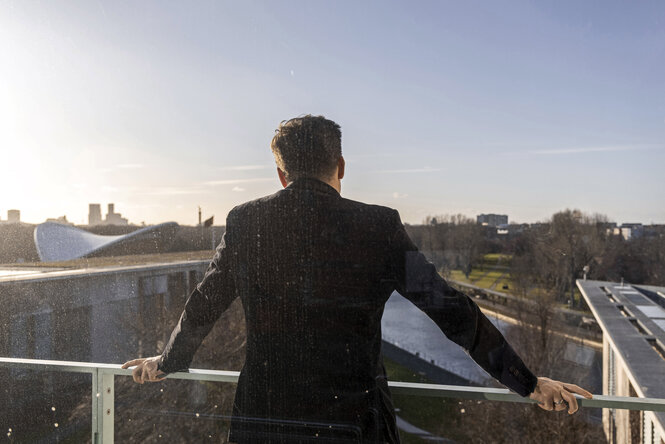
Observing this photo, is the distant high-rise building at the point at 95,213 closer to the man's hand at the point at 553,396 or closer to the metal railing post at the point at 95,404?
the metal railing post at the point at 95,404

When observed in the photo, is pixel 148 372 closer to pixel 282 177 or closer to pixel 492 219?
pixel 282 177

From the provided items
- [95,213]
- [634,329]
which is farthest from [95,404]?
[634,329]

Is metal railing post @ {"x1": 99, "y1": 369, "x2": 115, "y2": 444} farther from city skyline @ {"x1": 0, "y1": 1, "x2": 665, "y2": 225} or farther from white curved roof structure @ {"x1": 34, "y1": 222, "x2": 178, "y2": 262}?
white curved roof structure @ {"x1": 34, "y1": 222, "x2": 178, "y2": 262}

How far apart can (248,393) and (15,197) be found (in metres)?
4.86

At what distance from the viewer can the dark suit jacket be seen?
1.76 ft

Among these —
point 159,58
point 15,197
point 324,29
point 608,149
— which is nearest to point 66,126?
point 15,197

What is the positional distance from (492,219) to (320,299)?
14.5 feet

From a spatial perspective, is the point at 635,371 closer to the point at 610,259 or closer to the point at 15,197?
the point at 610,259

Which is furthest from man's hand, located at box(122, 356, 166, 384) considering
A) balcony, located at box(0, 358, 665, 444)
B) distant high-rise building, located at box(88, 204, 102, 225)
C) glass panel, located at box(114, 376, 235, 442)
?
distant high-rise building, located at box(88, 204, 102, 225)

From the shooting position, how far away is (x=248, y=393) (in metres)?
0.60

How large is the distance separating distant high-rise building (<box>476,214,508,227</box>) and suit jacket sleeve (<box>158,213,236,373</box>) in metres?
4.05

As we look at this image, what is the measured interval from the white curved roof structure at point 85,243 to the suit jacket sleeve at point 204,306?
27.9ft

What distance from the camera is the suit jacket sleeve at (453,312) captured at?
0.56m

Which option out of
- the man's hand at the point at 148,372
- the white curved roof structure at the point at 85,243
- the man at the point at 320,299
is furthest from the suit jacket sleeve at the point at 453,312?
the white curved roof structure at the point at 85,243
